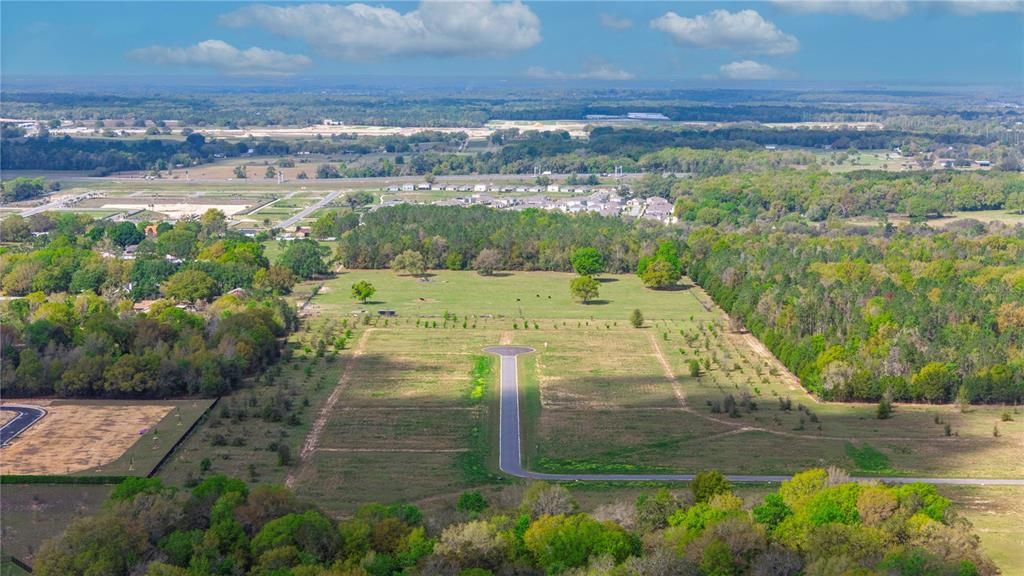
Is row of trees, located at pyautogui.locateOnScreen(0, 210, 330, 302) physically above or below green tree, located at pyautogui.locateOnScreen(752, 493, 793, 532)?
below

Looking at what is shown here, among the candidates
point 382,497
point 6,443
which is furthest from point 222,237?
point 382,497

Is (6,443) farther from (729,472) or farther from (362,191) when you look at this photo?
(362,191)

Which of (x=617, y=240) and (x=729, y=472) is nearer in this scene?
(x=729, y=472)

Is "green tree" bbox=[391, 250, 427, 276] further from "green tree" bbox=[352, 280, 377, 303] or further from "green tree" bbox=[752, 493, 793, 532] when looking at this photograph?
"green tree" bbox=[752, 493, 793, 532]

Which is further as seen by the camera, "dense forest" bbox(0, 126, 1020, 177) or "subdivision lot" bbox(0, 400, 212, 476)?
"dense forest" bbox(0, 126, 1020, 177)

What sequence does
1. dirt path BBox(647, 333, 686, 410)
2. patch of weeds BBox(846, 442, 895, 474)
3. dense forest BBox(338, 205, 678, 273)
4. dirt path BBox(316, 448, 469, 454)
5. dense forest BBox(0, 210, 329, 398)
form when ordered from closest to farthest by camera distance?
patch of weeds BBox(846, 442, 895, 474)
dirt path BBox(316, 448, 469, 454)
dense forest BBox(0, 210, 329, 398)
dirt path BBox(647, 333, 686, 410)
dense forest BBox(338, 205, 678, 273)

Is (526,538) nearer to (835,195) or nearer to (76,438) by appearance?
(76,438)

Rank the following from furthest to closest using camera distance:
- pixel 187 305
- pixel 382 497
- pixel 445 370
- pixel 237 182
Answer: pixel 237 182 < pixel 187 305 < pixel 445 370 < pixel 382 497

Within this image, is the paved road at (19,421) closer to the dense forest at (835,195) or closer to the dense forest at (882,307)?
the dense forest at (882,307)

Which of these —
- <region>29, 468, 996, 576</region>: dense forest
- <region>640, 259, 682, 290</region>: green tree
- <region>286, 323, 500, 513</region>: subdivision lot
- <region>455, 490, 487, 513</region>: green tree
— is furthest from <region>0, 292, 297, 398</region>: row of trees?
<region>640, 259, 682, 290</region>: green tree
